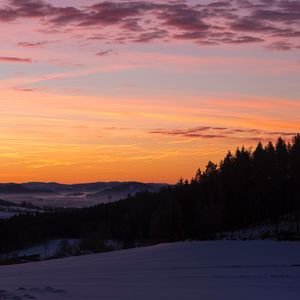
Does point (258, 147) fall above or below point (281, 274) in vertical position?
above

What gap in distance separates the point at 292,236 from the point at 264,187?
1588cm

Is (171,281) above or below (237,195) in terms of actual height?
below

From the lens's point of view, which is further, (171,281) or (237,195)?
(237,195)

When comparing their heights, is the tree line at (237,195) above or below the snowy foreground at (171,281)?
above

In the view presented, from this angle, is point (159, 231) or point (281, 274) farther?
point (159, 231)

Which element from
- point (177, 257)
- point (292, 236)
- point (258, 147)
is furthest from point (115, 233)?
point (177, 257)

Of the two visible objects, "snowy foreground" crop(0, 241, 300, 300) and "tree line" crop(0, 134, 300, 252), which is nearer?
"snowy foreground" crop(0, 241, 300, 300)

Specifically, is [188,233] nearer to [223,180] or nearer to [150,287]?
[223,180]

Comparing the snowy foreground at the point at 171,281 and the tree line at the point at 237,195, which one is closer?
the snowy foreground at the point at 171,281

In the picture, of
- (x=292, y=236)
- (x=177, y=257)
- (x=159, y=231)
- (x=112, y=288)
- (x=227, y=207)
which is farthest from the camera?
(x=159, y=231)

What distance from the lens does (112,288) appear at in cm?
2277

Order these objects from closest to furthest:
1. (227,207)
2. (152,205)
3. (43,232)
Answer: (227,207), (152,205), (43,232)

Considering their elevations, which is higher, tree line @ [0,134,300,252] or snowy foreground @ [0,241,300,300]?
tree line @ [0,134,300,252]

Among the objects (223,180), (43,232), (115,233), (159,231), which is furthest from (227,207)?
(43,232)
